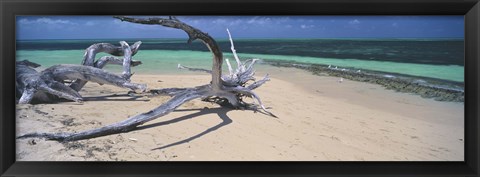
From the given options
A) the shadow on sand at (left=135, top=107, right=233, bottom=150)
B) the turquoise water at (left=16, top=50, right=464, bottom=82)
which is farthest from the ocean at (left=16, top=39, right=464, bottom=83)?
the shadow on sand at (left=135, top=107, right=233, bottom=150)

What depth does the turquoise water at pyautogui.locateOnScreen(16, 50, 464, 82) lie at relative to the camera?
3305 mm

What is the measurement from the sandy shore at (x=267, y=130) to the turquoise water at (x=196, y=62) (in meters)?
0.26

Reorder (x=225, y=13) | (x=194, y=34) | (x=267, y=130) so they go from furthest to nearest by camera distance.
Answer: (x=267, y=130), (x=194, y=34), (x=225, y=13)

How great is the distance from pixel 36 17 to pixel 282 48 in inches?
81.5

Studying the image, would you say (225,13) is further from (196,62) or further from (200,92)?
(196,62)

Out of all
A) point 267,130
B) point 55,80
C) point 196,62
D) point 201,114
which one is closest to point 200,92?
point 201,114

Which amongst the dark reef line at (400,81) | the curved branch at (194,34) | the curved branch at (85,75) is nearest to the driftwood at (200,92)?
the curved branch at (194,34)

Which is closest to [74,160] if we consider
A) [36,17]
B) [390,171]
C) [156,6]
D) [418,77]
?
[36,17]

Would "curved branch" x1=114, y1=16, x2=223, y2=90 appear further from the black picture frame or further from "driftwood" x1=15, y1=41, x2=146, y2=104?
"driftwood" x1=15, y1=41, x2=146, y2=104

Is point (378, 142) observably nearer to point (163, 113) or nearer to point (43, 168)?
point (163, 113)

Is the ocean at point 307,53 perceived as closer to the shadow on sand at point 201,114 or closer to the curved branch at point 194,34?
the curved branch at point 194,34

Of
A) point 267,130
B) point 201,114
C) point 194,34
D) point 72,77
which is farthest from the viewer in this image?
point 72,77

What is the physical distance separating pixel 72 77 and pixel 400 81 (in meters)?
3.30

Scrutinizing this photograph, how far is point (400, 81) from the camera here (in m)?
4.08
